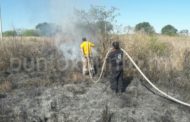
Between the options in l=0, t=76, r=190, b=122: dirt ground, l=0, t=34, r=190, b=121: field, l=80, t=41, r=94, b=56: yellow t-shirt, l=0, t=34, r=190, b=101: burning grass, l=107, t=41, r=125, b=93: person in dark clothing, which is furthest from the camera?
l=80, t=41, r=94, b=56: yellow t-shirt

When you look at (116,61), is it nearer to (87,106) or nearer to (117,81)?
(117,81)

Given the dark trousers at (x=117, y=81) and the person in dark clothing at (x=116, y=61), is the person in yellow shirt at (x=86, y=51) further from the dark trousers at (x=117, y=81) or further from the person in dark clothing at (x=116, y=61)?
the person in dark clothing at (x=116, y=61)

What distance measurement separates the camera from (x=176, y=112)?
10.3m

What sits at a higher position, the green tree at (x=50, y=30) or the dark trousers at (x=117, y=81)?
the green tree at (x=50, y=30)

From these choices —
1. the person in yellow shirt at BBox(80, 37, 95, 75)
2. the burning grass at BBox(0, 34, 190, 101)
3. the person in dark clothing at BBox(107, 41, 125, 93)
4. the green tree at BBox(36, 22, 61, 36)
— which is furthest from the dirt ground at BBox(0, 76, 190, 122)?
the green tree at BBox(36, 22, 61, 36)

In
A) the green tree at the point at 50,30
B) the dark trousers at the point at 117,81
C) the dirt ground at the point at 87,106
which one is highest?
the green tree at the point at 50,30

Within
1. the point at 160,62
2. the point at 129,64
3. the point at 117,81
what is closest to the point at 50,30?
the point at 129,64

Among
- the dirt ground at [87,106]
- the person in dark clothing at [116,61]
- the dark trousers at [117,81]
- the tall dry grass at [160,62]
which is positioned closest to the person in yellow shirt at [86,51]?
the tall dry grass at [160,62]

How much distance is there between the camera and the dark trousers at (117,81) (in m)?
11.1

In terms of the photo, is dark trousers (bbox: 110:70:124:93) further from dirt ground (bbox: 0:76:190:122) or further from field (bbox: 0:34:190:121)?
field (bbox: 0:34:190:121)

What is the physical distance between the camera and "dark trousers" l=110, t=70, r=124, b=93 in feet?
36.4

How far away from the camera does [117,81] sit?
37.3 ft

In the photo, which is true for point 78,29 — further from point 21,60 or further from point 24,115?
point 24,115

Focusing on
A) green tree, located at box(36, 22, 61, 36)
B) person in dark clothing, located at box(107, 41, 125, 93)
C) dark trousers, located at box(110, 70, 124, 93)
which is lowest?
dark trousers, located at box(110, 70, 124, 93)
